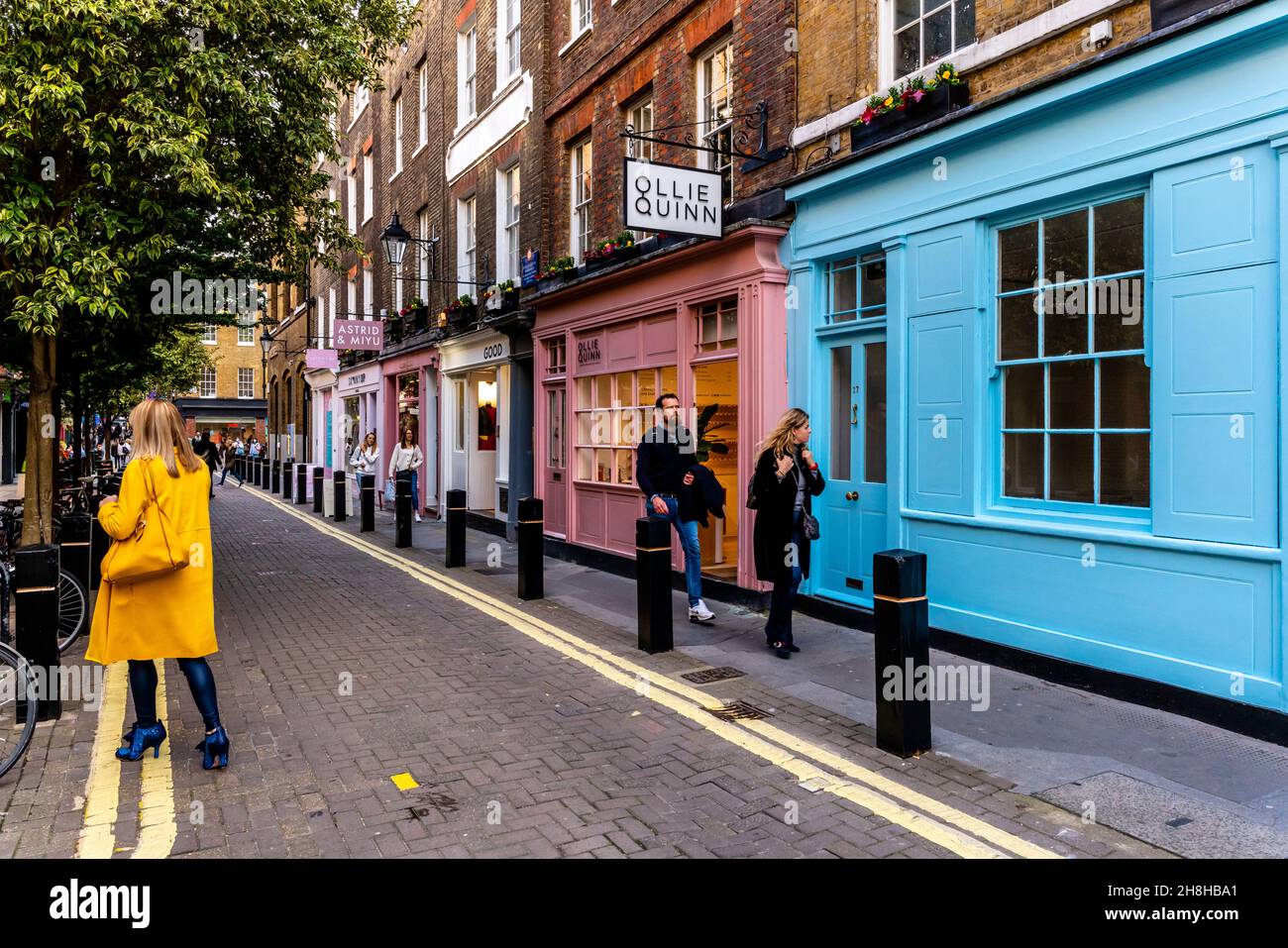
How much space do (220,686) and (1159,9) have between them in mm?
7517

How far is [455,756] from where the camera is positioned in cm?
481

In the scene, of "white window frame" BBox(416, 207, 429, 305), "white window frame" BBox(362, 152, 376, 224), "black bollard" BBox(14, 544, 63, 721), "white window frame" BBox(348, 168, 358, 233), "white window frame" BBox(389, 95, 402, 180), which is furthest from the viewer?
"white window frame" BBox(348, 168, 358, 233)

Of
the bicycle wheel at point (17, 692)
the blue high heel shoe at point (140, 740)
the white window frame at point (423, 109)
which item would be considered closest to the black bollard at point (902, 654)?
the blue high heel shoe at point (140, 740)

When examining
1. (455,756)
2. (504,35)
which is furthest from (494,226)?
(455,756)

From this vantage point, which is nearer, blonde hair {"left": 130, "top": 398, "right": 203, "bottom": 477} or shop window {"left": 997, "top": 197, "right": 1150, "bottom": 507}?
blonde hair {"left": 130, "top": 398, "right": 203, "bottom": 477}

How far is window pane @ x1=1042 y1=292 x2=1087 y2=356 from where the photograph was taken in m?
6.23

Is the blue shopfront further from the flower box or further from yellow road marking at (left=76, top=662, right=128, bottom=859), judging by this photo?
yellow road marking at (left=76, top=662, right=128, bottom=859)

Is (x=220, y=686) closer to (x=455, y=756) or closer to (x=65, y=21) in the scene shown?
(x=455, y=756)

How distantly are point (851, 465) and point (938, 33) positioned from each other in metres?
3.73

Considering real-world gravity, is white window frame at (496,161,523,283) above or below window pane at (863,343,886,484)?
above

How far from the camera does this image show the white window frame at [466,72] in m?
18.1

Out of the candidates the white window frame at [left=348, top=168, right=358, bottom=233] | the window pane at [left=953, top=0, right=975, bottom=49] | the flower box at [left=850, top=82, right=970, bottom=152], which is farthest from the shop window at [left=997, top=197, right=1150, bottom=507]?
the white window frame at [left=348, top=168, right=358, bottom=233]

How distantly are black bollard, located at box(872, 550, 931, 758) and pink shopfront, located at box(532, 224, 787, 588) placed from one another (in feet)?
13.3

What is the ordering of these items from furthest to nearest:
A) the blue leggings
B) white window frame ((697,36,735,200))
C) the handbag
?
white window frame ((697,36,735,200))
the blue leggings
the handbag
